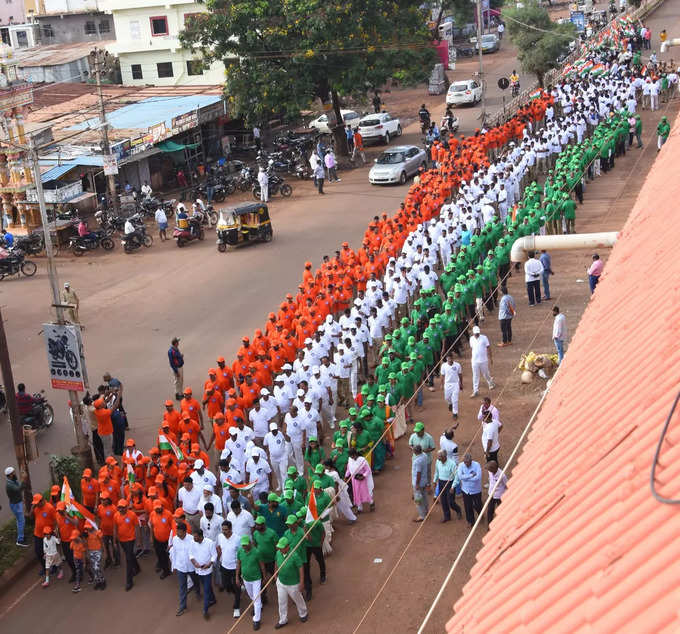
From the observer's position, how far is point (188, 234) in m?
28.1

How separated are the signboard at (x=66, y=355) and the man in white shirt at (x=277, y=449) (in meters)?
3.40

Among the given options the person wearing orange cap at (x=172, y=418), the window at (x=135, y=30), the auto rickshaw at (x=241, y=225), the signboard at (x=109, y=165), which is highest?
the window at (x=135, y=30)

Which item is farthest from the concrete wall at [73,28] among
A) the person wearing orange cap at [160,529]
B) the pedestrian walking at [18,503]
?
the person wearing orange cap at [160,529]

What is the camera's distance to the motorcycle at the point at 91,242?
2789 centimetres

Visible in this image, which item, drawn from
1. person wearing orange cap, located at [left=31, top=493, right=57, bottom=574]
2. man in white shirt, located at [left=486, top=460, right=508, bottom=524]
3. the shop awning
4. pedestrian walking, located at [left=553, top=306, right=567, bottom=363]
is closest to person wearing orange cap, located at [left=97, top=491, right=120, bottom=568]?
person wearing orange cap, located at [left=31, top=493, right=57, bottom=574]

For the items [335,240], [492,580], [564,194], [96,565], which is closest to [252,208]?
[335,240]

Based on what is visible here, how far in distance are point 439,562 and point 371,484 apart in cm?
165

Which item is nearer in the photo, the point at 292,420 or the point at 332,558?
the point at 332,558

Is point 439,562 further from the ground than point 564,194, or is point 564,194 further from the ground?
point 564,194

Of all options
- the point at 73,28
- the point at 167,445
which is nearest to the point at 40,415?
the point at 167,445

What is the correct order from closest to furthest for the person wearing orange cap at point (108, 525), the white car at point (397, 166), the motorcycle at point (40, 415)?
1. the person wearing orange cap at point (108, 525)
2. the motorcycle at point (40, 415)
3. the white car at point (397, 166)

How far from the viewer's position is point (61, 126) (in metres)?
35.0

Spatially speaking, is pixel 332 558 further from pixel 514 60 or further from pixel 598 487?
pixel 514 60

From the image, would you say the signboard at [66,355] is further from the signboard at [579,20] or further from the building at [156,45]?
the signboard at [579,20]
